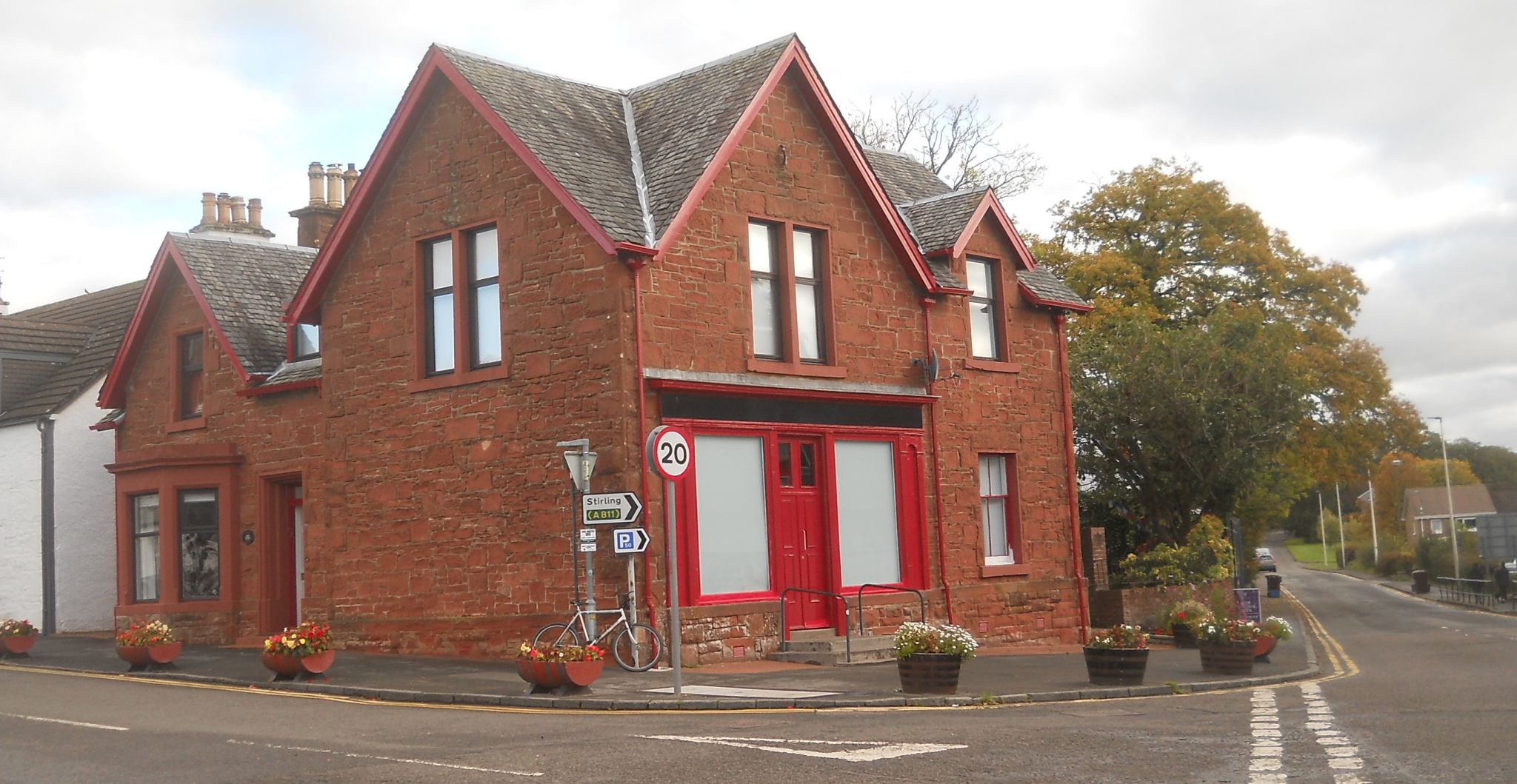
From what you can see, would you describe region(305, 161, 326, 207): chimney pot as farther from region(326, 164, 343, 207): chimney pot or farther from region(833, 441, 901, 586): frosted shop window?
region(833, 441, 901, 586): frosted shop window

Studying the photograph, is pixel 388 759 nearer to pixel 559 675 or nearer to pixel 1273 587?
pixel 559 675

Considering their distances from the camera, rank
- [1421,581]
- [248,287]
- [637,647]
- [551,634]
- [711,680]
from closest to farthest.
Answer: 1. [711,680]
2. [637,647]
3. [551,634]
4. [248,287]
5. [1421,581]

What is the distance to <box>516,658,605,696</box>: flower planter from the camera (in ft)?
52.8

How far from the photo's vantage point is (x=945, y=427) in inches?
964

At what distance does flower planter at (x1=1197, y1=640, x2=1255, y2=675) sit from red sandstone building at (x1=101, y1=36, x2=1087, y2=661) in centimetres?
491

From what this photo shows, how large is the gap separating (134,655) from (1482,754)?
16.6 metres

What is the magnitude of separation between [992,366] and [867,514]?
4.41 meters

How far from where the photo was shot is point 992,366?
25.7 m

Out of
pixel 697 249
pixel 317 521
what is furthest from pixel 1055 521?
pixel 317 521

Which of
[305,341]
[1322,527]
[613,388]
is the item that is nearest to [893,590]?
[613,388]

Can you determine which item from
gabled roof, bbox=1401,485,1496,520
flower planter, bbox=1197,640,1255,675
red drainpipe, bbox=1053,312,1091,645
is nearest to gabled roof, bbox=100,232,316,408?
red drainpipe, bbox=1053,312,1091,645

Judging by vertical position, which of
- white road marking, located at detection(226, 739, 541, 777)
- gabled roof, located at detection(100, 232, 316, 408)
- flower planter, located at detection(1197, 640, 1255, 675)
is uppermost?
gabled roof, located at detection(100, 232, 316, 408)

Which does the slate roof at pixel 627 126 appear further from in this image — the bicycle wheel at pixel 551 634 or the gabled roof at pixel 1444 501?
the gabled roof at pixel 1444 501

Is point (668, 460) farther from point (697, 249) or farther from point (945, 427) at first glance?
point (945, 427)
